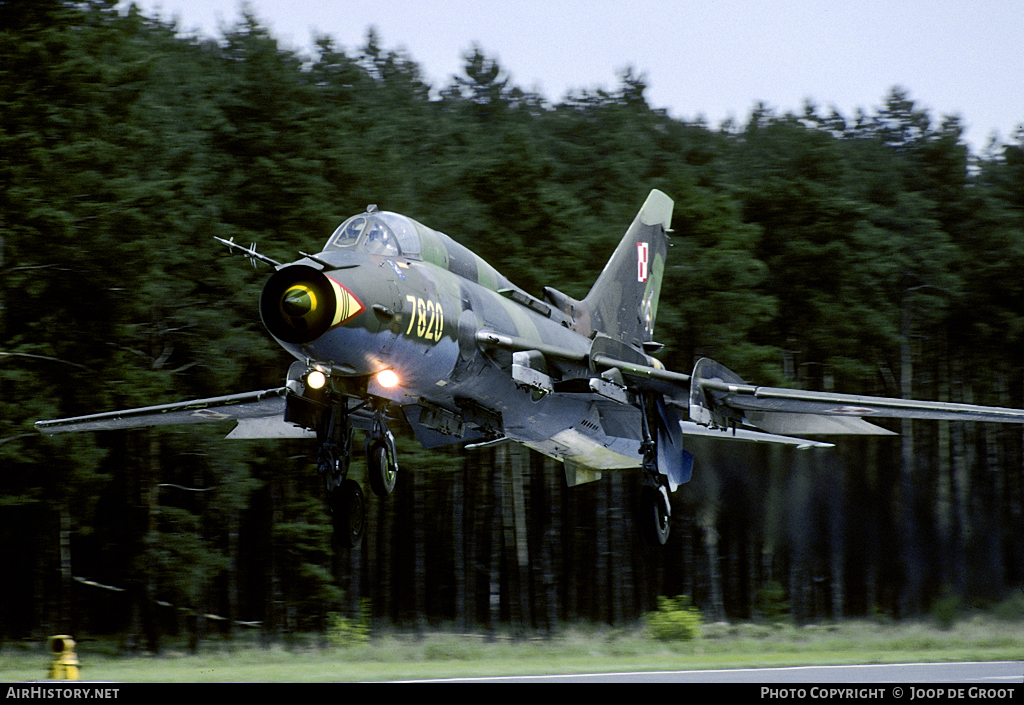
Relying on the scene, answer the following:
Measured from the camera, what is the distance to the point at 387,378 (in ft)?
37.7

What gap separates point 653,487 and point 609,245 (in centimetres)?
1684

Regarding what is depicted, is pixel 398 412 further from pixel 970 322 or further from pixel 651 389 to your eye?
pixel 970 322

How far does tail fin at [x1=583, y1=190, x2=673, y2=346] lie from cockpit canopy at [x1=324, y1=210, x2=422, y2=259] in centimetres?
502

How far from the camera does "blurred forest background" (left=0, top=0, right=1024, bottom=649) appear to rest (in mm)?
24031

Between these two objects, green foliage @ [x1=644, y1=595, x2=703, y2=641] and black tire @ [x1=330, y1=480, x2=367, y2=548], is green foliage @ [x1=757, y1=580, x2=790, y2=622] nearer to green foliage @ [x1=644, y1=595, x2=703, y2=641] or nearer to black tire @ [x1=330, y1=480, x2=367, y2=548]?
green foliage @ [x1=644, y1=595, x2=703, y2=641]

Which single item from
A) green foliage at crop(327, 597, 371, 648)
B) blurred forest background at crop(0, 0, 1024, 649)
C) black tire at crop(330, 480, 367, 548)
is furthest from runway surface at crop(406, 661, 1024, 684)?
blurred forest background at crop(0, 0, 1024, 649)

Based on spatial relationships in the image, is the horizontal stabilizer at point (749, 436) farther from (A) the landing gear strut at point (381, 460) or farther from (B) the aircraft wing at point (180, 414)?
(B) the aircraft wing at point (180, 414)

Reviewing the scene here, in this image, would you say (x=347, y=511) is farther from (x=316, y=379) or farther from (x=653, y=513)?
(x=653, y=513)

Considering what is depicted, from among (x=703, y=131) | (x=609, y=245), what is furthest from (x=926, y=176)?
(x=609, y=245)

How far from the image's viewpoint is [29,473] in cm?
2478

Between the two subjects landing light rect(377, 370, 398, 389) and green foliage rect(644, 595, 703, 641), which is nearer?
landing light rect(377, 370, 398, 389)

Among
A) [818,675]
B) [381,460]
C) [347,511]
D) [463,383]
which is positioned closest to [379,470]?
[381,460]

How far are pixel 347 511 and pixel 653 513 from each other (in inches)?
192

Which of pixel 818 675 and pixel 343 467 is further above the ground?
pixel 343 467
